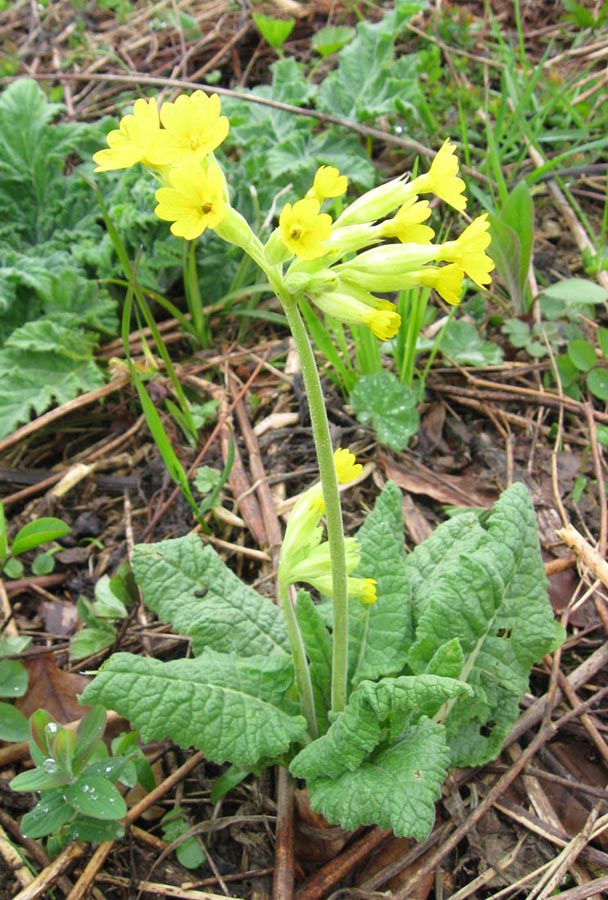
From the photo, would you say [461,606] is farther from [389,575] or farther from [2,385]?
[2,385]

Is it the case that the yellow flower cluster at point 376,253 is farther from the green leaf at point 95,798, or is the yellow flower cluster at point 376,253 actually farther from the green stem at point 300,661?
the green leaf at point 95,798

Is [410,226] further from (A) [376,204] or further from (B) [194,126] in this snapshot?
(B) [194,126]

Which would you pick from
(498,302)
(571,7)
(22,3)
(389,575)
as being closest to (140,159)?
(389,575)

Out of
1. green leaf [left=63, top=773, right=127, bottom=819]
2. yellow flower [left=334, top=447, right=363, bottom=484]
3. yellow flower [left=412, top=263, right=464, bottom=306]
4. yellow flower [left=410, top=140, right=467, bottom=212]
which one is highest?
yellow flower [left=410, top=140, right=467, bottom=212]

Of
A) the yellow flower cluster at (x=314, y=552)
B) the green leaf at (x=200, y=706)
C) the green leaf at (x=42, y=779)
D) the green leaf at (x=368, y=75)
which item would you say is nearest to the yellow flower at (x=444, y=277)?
the yellow flower cluster at (x=314, y=552)

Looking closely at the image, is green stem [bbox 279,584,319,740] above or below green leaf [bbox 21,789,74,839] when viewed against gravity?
above

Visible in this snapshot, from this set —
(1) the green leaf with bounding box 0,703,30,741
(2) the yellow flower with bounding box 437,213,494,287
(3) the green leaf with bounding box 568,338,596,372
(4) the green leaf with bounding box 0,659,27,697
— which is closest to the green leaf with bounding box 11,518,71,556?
(4) the green leaf with bounding box 0,659,27,697

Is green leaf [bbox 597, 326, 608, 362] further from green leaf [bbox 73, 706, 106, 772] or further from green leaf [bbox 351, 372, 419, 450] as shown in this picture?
green leaf [bbox 73, 706, 106, 772]

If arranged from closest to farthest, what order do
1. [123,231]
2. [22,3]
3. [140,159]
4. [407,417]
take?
1. [140,159]
2. [407,417]
3. [123,231]
4. [22,3]
